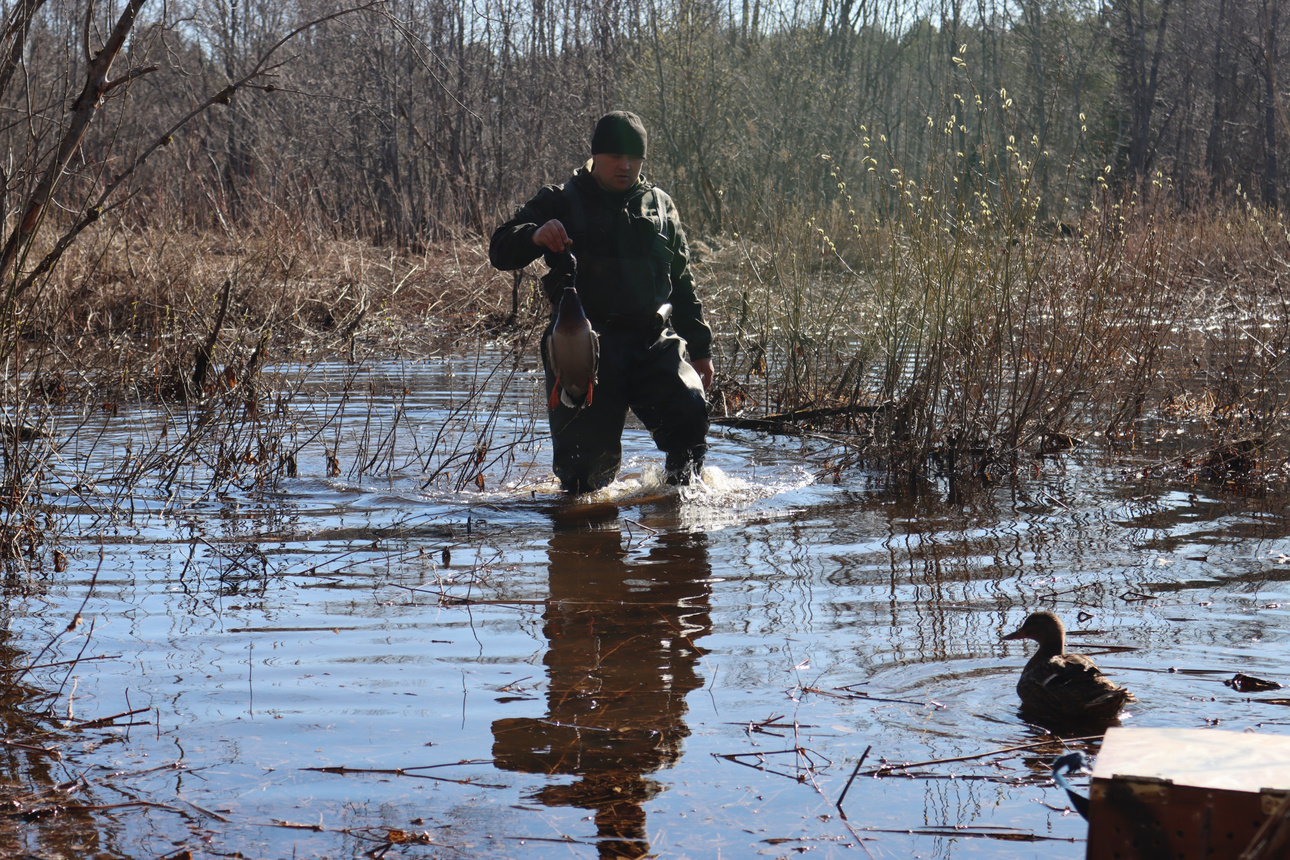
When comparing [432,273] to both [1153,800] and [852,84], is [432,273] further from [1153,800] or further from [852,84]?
[1153,800]

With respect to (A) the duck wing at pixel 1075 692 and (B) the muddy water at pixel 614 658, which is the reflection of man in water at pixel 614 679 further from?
(A) the duck wing at pixel 1075 692

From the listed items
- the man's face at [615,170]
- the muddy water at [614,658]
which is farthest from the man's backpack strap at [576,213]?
the muddy water at [614,658]

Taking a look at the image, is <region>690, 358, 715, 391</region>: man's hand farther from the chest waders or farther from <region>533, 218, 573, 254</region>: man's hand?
<region>533, 218, 573, 254</region>: man's hand

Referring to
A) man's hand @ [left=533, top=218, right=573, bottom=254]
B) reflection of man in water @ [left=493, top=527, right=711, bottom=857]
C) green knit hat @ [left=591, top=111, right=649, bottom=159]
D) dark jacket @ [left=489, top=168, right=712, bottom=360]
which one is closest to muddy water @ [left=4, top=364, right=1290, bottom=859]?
reflection of man in water @ [left=493, top=527, right=711, bottom=857]

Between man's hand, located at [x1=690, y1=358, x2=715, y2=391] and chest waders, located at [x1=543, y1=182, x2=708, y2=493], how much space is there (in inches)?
4.6

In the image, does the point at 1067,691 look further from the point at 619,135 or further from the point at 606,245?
the point at 619,135

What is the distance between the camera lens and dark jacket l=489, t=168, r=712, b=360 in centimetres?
611

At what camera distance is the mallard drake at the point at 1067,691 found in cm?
342

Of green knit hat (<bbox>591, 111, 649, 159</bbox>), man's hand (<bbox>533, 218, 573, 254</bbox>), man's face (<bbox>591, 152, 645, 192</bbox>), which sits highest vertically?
green knit hat (<bbox>591, 111, 649, 159</bbox>)

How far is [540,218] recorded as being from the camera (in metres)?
6.13

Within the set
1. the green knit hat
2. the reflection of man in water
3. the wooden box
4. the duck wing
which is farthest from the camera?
the green knit hat

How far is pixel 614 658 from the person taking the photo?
4176mm

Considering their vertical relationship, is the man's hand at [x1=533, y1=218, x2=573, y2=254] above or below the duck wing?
above

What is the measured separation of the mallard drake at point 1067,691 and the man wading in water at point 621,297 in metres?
2.94
